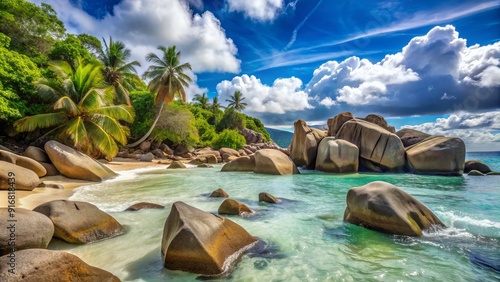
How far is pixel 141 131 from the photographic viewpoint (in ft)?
91.8

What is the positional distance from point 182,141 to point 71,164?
19630 millimetres

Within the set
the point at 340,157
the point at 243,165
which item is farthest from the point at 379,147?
the point at 243,165

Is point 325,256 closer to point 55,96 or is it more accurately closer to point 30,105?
point 55,96

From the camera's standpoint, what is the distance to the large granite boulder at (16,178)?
7527 millimetres

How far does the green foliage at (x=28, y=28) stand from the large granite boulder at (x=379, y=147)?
23.7 meters

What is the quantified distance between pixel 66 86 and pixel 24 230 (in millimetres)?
13899

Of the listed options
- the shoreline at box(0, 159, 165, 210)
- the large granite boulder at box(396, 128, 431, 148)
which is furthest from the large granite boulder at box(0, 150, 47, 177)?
the large granite boulder at box(396, 128, 431, 148)

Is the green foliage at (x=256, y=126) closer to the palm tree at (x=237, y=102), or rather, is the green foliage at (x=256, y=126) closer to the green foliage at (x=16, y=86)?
the palm tree at (x=237, y=102)

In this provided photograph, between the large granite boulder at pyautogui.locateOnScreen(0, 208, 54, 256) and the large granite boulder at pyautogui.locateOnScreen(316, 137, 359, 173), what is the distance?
647 inches

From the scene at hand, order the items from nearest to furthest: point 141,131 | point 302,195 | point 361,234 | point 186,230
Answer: point 186,230, point 361,234, point 302,195, point 141,131

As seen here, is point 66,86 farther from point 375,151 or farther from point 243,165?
point 375,151

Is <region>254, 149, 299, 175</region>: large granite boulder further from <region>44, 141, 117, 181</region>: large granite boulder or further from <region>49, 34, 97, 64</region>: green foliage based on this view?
<region>49, 34, 97, 64</region>: green foliage

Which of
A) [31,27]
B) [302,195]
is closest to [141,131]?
[31,27]

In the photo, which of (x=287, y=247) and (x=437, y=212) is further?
(x=437, y=212)
